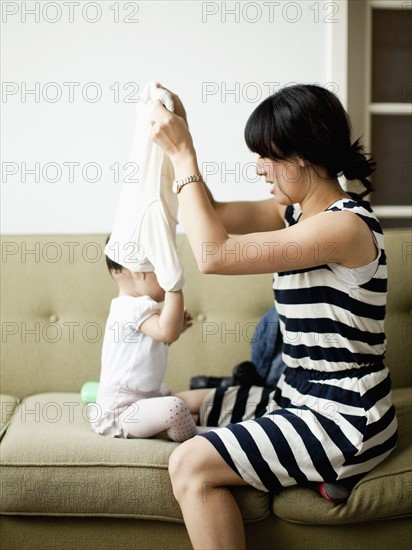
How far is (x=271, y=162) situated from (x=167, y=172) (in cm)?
26

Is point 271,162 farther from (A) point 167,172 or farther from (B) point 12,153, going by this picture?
(B) point 12,153

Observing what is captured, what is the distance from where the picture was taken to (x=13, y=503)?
1.70 m

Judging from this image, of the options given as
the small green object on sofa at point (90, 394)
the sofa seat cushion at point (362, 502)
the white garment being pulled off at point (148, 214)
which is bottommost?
the sofa seat cushion at point (362, 502)

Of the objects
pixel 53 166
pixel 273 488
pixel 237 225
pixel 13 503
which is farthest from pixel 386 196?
pixel 13 503

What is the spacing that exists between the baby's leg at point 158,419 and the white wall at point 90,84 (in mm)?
1062

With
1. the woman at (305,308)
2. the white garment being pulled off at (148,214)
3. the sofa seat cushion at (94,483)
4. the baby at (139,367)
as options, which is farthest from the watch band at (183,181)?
the sofa seat cushion at (94,483)

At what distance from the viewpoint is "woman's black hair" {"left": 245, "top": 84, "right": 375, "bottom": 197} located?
1696 mm

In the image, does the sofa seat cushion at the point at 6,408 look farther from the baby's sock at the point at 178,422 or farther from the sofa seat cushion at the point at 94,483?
the baby's sock at the point at 178,422

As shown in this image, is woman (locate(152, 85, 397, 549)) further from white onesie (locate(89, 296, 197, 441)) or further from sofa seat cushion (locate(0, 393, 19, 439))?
sofa seat cushion (locate(0, 393, 19, 439))

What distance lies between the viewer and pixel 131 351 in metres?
1.86

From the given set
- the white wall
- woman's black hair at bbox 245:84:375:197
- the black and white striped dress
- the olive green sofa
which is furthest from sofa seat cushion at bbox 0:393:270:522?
the white wall

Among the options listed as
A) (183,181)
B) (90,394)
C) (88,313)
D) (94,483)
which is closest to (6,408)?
(90,394)

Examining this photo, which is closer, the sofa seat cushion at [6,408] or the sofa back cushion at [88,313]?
the sofa seat cushion at [6,408]

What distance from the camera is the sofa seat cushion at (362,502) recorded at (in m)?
1.67
